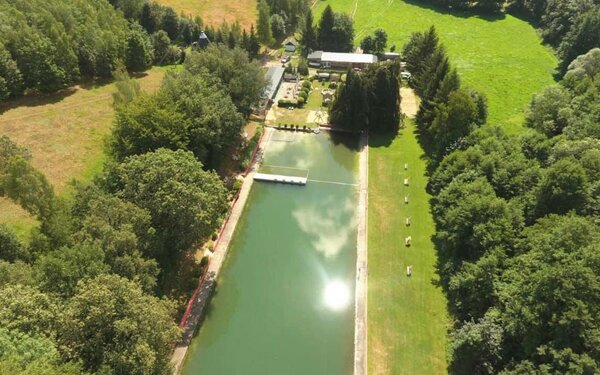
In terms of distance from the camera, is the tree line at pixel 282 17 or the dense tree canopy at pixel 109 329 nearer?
the dense tree canopy at pixel 109 329

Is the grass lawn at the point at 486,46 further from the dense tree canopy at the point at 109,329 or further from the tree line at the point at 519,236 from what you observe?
the dense tree canopy at the point at 109,329

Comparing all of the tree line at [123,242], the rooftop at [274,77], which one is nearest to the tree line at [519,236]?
the tree line at [123,242]

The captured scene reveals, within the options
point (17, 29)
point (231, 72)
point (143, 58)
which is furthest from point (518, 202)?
point (17, 29)

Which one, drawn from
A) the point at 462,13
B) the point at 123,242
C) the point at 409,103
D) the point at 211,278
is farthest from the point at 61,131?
the point at 462,13

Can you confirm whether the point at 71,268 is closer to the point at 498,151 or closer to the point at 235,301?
the point at 235,301

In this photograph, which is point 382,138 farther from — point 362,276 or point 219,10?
point 219,10

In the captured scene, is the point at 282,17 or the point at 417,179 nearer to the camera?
the point at 417,179

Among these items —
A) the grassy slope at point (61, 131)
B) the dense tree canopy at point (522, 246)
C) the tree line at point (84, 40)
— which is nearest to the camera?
the dense tree canopy at point (522, 246)

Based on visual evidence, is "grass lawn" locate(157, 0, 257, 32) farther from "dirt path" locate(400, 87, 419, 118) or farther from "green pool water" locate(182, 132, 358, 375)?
"green pool water" locate(182, 132, 358, 375)
